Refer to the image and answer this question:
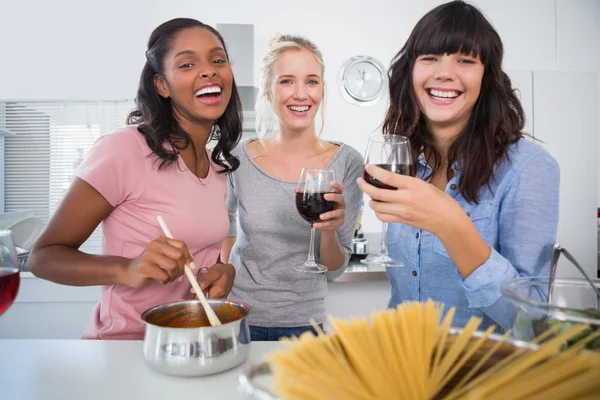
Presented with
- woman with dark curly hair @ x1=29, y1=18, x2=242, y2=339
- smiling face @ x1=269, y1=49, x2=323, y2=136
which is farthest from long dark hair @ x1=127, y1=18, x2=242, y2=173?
smiling face @ x1=269, y1=49, x2=323, y2=136

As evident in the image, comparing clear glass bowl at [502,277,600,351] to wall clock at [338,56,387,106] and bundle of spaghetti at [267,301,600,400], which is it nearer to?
→ bundle of spaghetti at [267,301,600,400]

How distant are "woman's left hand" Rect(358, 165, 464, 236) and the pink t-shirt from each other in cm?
67

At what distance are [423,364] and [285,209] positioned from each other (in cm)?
137

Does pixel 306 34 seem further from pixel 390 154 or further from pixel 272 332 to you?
pixel 390 154

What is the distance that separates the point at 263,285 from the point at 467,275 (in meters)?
0.89

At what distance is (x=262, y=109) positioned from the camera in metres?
2.10

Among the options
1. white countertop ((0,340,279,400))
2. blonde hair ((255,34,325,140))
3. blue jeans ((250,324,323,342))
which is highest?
blonde hair ((255,34,325,140))

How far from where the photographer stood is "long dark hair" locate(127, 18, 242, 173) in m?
1.36

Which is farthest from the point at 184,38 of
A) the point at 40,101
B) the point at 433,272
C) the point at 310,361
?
the point at 40,101

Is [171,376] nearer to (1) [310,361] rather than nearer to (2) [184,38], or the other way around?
(1) [310,361]

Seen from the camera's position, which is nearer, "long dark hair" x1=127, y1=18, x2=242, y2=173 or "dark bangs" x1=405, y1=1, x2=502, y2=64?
"dark bangs" x1=405, y1=1, x2=502, y2=64

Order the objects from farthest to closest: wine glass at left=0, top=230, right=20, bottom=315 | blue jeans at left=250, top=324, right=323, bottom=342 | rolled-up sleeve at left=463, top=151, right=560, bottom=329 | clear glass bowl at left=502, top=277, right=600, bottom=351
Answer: blue jeans at left=250, top=324, right=323, bottom=342
rolled-up sleeve at left=463, top=151, right=560, bottom=329
wine glass at left=0, top=230, right=20, bottom=315
clear glass bowl at left=502, top=277, right=600, bottom=351

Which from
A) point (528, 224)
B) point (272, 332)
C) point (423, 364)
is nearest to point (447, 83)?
point (528, 224)

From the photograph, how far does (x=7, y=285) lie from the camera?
0.73 m
